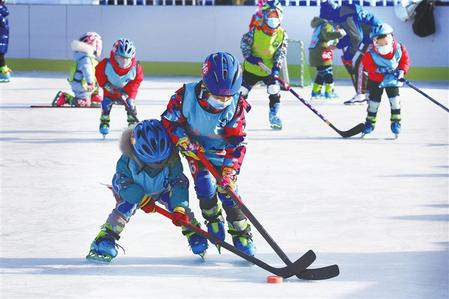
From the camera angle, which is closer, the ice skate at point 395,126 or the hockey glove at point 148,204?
the hockey glove at point 148,204

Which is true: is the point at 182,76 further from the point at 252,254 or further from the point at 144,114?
the point at 252,254

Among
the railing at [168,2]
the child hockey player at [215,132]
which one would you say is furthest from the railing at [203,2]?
the child hockey player at [215,132]

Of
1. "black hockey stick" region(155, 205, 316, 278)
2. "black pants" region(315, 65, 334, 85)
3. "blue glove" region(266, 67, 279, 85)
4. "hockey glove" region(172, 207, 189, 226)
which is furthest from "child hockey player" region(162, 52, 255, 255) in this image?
"black pants" region(315, 65, 334, 85)

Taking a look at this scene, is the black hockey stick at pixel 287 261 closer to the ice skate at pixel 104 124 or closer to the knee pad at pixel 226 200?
the knee pad at pixel 226 200

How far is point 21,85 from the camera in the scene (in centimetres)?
1838

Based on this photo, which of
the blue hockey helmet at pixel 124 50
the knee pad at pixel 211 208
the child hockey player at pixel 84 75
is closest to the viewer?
the knee pad at pixel 211 208

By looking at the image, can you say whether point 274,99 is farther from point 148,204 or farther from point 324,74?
point 148,204

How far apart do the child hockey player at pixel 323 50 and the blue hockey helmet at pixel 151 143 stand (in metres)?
10.0

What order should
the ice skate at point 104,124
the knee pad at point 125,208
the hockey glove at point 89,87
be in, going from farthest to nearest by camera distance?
the hockey glove at point 89,87, the ice skate at point 104,124, the knee pad at point 125,208

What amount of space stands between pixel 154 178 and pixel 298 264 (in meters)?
0.91

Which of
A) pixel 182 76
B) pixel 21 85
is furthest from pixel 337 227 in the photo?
pixel 182 76

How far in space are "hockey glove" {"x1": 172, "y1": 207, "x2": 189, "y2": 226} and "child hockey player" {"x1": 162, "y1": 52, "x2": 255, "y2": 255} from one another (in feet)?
0.48

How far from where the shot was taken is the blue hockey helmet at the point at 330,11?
1605 centimetres

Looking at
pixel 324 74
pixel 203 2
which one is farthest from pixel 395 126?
pixel 203 2
